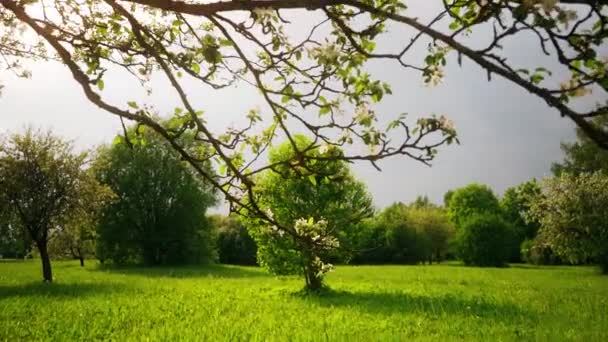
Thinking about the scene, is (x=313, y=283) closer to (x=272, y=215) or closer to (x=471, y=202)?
(x=272, y=215)

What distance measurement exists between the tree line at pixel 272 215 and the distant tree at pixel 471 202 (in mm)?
232

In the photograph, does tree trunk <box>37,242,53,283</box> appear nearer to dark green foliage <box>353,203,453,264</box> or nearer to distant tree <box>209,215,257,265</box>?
distant tree <box>209,215,257,265</box>

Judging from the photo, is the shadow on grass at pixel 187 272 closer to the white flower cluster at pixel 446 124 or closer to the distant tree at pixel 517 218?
the white flower cluster at pixel 446 124

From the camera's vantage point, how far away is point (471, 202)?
91.9m

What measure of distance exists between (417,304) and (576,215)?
25.6 metres

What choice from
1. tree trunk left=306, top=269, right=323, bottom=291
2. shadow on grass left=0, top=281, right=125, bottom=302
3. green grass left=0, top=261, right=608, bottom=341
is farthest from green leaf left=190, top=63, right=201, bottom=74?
tree trunk left=306, top=269, right=323, bottom=291

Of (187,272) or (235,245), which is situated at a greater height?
(235,245)

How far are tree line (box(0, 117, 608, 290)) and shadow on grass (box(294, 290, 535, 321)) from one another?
67.4 inches

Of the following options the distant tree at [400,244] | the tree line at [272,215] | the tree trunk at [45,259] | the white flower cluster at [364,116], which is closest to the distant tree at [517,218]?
the tree line at [272,215]

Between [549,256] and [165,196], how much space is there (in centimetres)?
5422

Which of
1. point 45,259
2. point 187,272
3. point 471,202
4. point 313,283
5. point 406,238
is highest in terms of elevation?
point 471,202

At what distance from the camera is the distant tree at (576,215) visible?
117ft

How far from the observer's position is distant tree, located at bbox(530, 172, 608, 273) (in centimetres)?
3556

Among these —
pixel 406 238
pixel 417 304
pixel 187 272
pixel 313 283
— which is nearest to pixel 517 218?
pixel 406 238
